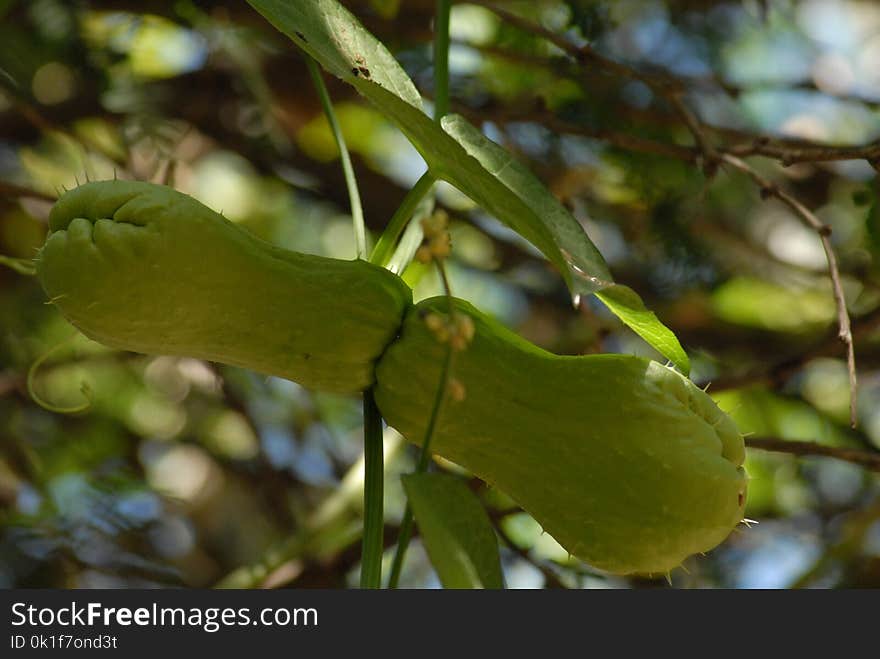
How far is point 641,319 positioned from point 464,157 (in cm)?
21

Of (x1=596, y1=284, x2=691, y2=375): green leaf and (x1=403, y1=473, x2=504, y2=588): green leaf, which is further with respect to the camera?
(x1=596, y1=284, x2=691, y2=375): green leaf

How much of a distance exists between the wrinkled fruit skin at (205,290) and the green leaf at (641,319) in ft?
0.58

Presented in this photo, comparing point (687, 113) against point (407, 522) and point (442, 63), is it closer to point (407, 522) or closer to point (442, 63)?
point (442, 63)

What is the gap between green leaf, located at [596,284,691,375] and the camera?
2.94ft

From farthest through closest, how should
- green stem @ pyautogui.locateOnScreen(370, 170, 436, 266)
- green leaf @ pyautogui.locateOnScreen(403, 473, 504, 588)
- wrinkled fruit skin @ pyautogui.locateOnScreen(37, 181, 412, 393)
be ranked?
green stem @ pyautogui.locateOnScreen(370, 170, 436, 266) → wrinkled fruit skin @ pyautogui.locateOnScreen(37, 181, 412, 393) → green leaf @ pyautogui.locateOnScreen(403, 473, 504, 588)

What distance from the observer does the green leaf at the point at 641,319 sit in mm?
897

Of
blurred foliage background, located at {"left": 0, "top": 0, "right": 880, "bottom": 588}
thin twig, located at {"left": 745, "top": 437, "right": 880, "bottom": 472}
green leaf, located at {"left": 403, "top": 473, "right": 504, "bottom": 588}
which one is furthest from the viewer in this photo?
blurred foliage background, located at {"left": 0, "top": 0, "right": 880, "bottom": 588}

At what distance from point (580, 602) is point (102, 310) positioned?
429 mm

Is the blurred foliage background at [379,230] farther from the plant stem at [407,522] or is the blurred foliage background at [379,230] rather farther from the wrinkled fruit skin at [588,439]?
the plant stem at [407,522]

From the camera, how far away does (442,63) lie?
1.17m

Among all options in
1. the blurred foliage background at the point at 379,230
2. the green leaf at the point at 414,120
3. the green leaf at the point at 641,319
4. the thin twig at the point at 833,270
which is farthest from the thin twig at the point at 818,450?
the green leaf at the point at 414,120

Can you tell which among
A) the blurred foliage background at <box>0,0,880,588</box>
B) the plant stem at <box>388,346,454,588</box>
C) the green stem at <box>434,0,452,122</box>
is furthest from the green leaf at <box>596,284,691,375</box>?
the blurred foliage background at <box>0,0,880,588</box>

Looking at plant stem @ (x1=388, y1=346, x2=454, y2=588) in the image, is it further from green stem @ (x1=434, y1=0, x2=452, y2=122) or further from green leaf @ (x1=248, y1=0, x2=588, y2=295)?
green stem @ (x1=434, y1=0, x2=452, y2=122)

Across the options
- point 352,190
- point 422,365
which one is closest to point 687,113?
point 352,190
